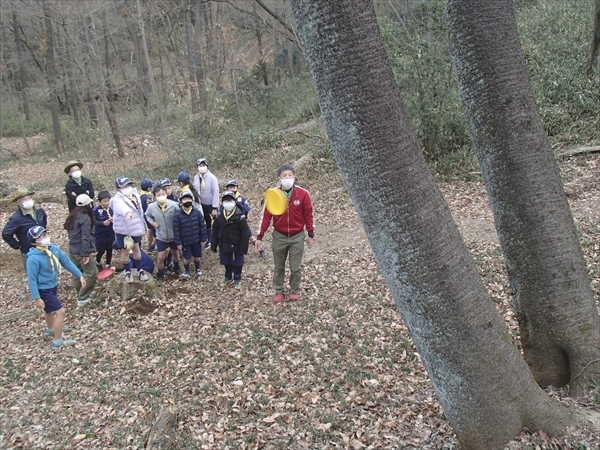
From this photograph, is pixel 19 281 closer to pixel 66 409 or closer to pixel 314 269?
pixel 66 409

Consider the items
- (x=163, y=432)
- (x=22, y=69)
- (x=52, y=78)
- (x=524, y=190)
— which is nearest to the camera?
(x=524, y=190)

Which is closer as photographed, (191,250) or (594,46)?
(191,250)

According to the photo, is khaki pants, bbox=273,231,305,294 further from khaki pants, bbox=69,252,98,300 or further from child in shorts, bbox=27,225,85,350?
khaki pants, bbox=69,252,98,300

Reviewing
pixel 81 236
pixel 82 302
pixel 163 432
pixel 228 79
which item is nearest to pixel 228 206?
pixel 81 236

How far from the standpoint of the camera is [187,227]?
824 centimetres

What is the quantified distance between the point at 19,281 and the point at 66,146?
20145mm

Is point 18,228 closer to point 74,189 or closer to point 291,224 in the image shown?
point 74,189

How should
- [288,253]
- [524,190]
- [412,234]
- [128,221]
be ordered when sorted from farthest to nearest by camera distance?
[128,221]
[288,253]
[524,190]
[412,234]

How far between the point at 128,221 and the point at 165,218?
2.29 feet

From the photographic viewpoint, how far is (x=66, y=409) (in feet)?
18.7

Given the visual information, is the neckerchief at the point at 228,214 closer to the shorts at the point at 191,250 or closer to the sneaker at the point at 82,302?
the shorts at the point at 191,250

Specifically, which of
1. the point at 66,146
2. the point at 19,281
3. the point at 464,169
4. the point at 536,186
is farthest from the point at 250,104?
the point at 536,186

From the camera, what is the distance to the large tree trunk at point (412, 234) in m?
2.60

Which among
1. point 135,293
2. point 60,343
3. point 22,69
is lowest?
point 60,343
